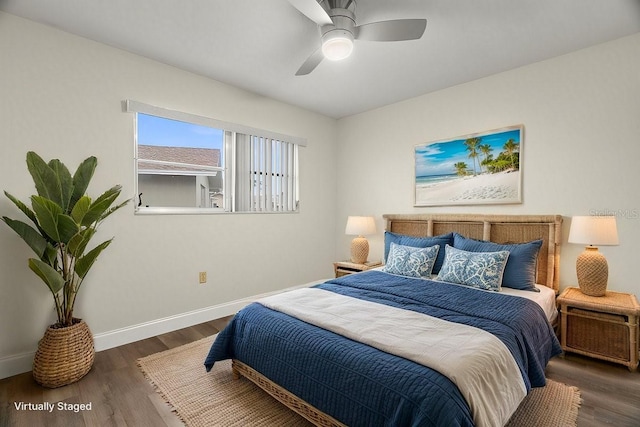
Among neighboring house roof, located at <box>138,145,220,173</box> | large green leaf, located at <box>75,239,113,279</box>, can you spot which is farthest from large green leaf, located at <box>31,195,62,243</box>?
neighboring house roof, located at <box>138,145,220,173</box>

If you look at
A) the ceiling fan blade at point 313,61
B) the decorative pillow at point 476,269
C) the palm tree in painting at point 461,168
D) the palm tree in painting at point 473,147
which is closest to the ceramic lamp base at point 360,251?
the decorative pillow at point 476,269

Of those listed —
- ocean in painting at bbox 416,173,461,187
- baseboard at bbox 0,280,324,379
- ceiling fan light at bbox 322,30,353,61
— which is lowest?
baseboard at bbox 0,280,324,379

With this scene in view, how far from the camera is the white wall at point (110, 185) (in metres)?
2.26

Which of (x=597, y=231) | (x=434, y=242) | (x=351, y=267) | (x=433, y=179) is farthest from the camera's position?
(x=351, y=267)

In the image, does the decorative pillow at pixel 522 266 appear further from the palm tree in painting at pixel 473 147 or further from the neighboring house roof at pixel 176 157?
the neighboring house roof at pixel 176 157

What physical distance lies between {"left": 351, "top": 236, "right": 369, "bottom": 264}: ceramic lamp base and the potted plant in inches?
106

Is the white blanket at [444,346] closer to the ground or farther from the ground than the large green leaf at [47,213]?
closer to the ground

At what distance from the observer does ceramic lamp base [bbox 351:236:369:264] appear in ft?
13.0

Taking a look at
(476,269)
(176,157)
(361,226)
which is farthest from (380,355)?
(176,157)

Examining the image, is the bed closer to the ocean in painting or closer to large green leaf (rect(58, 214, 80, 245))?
the ocean in painting

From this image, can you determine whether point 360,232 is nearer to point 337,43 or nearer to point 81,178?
point 337,43

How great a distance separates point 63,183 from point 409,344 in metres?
2.52

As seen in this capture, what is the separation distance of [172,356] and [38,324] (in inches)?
39.7

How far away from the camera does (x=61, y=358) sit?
6.92 feet
